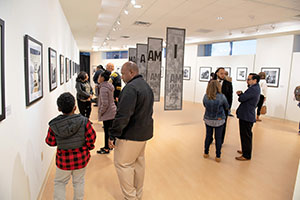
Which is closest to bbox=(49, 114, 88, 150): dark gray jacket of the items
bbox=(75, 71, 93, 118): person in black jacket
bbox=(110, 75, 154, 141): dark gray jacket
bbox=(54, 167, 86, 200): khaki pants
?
bbox=(54, 167, 86, 200): khaki pants

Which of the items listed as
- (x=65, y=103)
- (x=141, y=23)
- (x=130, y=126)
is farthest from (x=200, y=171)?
(x=141, y=23)

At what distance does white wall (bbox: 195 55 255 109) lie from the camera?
35.4 feet

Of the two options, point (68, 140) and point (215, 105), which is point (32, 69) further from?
point (215, 105)

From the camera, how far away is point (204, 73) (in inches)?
520

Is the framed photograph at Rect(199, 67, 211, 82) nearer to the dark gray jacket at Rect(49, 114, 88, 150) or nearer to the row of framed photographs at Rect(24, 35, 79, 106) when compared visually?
the row of framed photographs at Rect(24, 35, 79, 106)

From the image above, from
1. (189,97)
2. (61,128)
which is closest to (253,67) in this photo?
(189,97)

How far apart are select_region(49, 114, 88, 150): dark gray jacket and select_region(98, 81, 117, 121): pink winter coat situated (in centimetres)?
193

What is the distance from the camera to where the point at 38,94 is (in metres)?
2.98

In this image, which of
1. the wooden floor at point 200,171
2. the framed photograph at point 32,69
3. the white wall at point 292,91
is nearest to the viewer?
the framed photograph at point 32,69

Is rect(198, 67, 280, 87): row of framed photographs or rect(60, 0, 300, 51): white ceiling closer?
rect(60, 0, 300, 51): white ceiling

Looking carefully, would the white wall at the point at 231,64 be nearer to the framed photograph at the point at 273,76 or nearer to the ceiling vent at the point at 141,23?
the framed photograph at the point at 273,76

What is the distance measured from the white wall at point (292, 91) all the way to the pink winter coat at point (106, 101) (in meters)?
7.89

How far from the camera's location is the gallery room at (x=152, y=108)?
2.33 meters

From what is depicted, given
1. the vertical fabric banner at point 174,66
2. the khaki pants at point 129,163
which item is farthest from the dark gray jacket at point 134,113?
the vertical fabric banner at point 174,66
